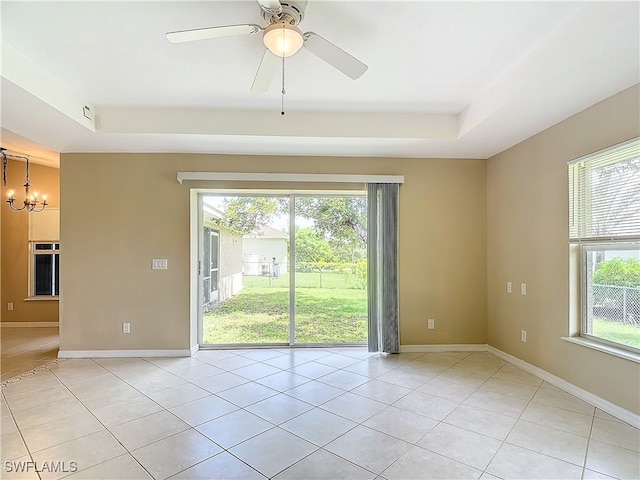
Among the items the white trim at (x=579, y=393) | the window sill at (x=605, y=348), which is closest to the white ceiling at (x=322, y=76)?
the window sill at (x=605, y=348)

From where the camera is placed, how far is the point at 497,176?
4289 millimetres

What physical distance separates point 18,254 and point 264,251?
4.44 metres

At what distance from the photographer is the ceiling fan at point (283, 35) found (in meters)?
1.89

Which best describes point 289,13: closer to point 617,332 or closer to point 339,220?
point 339,220

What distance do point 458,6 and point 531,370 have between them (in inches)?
132

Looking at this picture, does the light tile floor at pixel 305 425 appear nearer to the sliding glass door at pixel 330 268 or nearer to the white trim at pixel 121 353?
the white trim at pixel 121 353

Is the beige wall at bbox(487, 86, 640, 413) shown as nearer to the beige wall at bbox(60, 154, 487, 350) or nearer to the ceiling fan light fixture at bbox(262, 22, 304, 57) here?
the beige wall at bbox(60, 154, 487, 350)

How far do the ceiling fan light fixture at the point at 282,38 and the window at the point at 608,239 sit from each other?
245 centimetres

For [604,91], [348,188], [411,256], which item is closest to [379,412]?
[411,256]

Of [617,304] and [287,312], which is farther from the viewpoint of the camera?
[287,312]

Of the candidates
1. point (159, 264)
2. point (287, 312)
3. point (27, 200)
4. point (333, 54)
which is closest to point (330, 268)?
point (287, 312)

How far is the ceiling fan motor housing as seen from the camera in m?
1.99

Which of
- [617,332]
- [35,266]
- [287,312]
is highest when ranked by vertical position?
[35,266]

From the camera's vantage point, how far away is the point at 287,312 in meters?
4.70
